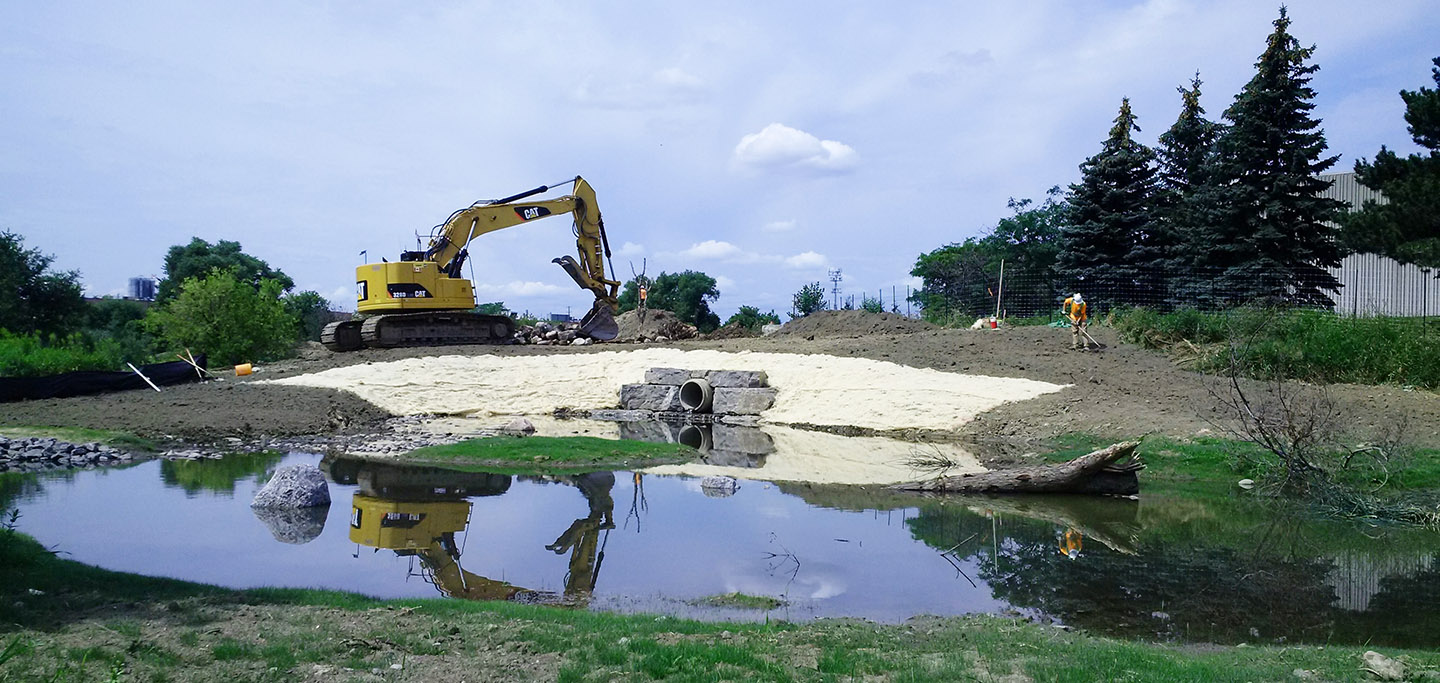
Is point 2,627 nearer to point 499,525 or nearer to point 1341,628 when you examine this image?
point 499,525

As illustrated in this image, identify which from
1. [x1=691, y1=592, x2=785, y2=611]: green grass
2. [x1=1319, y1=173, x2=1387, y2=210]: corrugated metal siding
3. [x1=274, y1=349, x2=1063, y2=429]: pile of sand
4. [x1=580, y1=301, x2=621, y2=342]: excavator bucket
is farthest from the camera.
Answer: [x1=1319, y1=173, x2=1387, y2=210]: corrugated metal siding

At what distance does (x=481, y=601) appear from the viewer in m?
7.34

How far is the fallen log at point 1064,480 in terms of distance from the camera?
41.8 feet

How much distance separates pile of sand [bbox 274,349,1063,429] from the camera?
19922mm

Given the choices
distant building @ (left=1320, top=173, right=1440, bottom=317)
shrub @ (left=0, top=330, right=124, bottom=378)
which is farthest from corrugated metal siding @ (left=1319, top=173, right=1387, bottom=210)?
shrub @ (left=0, top=330, right=124, bottom=378)

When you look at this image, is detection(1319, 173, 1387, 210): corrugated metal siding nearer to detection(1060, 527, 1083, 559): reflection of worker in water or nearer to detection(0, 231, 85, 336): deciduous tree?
detection(1060, 527, 1083, 559): reflection of worker in water

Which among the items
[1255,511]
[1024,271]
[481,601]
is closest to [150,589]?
[481,601]

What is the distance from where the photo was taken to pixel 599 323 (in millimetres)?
32469

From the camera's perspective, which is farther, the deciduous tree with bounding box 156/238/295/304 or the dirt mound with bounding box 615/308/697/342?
the deciduous tree with bounding box 156/238/295/304

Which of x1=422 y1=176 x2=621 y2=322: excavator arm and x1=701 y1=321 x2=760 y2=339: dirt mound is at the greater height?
x1=422 y1=176 x2=621 y2=322: excavator arm

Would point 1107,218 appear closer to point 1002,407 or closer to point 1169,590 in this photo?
point 1002,407

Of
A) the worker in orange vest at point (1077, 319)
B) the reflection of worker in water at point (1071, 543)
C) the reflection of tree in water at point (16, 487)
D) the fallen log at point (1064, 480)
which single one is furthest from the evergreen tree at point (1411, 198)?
the reflection of tree in water at point (16, 487)

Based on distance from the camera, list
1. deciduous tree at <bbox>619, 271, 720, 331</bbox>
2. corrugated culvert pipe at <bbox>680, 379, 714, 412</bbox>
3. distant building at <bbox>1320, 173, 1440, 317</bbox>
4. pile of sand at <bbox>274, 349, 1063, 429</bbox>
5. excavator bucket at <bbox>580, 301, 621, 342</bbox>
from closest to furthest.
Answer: pile of sand at <bbox>274, 349, 1063, 429</bbox>
corrugated culvert pipe at <bbox>680, 379, 714, 412</bbox>
distant building at <bbox>1320, 173, 1440, 317</bbox>
excavator bucket at <bbox>580, 301, 621, 342</bbox>
deciduous tree at <bbox>619, 271, 720, 331</bbox>

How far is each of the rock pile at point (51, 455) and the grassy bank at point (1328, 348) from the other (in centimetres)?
1994
